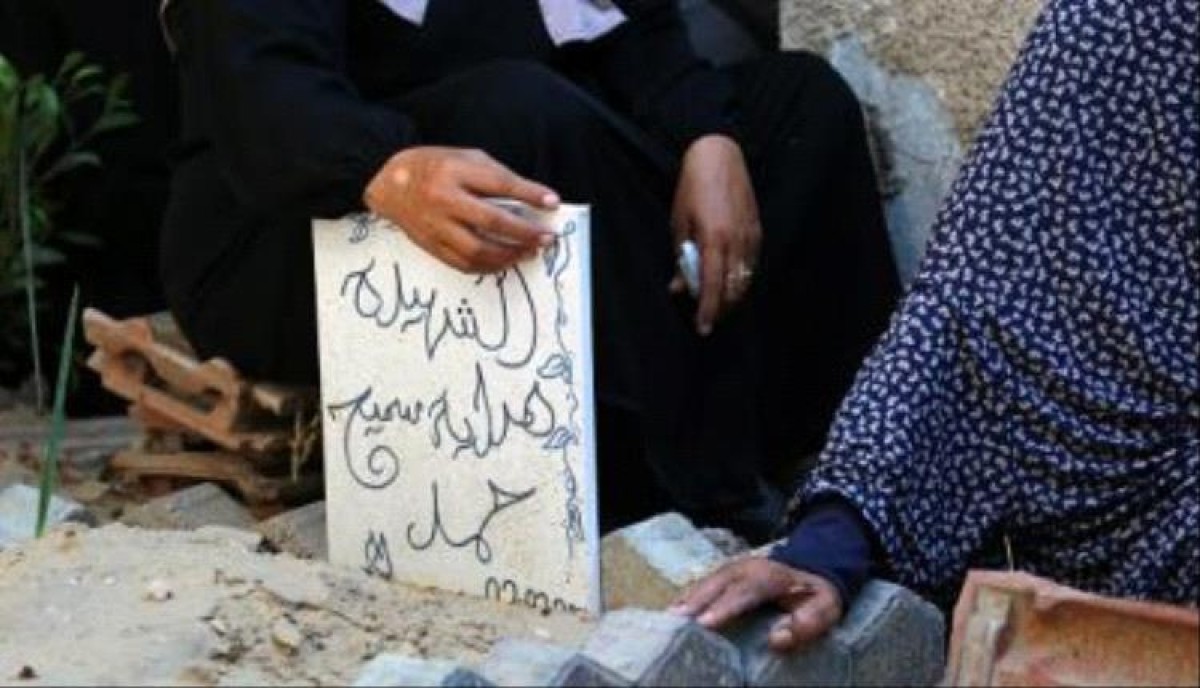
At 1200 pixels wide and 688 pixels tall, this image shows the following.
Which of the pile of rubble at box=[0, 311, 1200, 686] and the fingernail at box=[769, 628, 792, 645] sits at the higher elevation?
the fingernail at box=[769, 628, 792, 645]

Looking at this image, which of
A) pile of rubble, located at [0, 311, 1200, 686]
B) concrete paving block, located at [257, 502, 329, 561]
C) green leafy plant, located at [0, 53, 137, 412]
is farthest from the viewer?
green leafy plant, located at [0, 53, 137, 412]

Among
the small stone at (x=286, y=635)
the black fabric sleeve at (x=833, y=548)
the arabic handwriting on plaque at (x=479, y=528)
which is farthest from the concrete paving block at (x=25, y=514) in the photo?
the black fabric sleeve at (x=833, y=548)

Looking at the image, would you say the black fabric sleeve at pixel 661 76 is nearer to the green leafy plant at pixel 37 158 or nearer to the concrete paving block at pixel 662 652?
the green leafy plant at pixel 37 158

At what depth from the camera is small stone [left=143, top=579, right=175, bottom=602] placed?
2900 mm

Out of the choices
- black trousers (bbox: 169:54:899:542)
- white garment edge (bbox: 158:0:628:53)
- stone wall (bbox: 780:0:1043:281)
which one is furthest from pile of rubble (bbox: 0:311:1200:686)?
stone wall (bbox: 780:0:1043:281)

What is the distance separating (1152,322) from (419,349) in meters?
0.89

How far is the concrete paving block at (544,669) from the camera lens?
222cm

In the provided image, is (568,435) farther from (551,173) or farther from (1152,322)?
(1152,322)

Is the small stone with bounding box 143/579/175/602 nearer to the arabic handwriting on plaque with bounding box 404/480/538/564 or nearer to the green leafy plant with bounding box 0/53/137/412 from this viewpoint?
the arabic handwriting on plaque with bounding box 404/480/538/564

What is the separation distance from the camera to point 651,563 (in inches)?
117

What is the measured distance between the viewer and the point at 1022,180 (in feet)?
9.21

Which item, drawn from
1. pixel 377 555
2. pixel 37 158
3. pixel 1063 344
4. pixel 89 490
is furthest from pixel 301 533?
pixel 37 158

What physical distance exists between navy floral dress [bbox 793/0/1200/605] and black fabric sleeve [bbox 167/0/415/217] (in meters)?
0.71

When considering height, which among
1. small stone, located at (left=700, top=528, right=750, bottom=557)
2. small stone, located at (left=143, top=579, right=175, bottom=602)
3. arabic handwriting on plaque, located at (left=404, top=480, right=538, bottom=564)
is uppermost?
arabic handwriting on plaque, located at (left=404, top=480, right=538, bottom=564)
